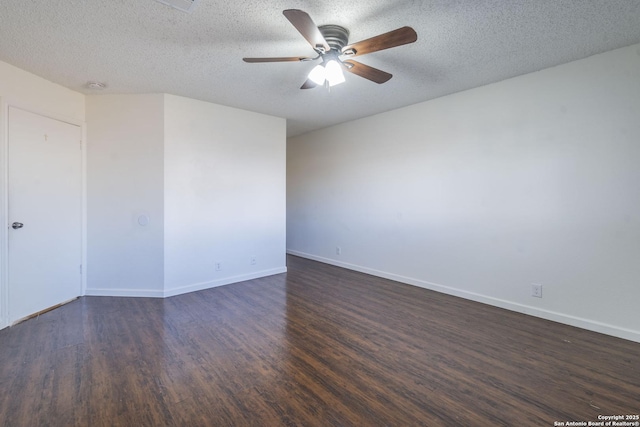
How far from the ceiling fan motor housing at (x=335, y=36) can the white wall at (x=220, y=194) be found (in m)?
2.33

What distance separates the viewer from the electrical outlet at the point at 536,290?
10.2 feet

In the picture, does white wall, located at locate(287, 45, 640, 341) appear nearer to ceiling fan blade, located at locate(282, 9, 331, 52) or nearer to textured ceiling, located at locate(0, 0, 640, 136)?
textured ceiling, located at locate(0, 0, 640, 136)

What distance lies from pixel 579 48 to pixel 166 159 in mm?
4346

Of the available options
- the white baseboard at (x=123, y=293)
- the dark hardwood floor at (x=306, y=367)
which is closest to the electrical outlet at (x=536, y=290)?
the dark hardwood floor at (x=306, y=367)

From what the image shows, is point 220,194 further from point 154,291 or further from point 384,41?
point 384,41

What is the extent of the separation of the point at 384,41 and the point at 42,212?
12.4 ft

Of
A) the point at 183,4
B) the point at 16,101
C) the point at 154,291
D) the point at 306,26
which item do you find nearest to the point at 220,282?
the point at 154,291

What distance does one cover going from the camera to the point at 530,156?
124 inches

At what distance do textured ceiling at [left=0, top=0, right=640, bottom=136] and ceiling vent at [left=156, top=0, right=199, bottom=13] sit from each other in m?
0.04

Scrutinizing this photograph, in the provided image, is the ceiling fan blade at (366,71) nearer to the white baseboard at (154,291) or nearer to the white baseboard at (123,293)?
the white baseboard at (154,291)

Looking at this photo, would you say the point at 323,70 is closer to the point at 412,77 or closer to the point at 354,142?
the point at 412,77

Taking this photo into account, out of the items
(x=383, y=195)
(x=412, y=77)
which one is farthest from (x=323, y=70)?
(x=383, y=195)

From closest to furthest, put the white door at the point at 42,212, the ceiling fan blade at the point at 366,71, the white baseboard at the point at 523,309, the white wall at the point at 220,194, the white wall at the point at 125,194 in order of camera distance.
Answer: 1. the ceiling fan blade at the point at 366,71
2. the white baseboard at the point at 523,309
3. the white door at the point at 42,212
4. the white wall at the point at 125,194
5. the white wall at the point at 220,194

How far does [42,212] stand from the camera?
10.6 ft
